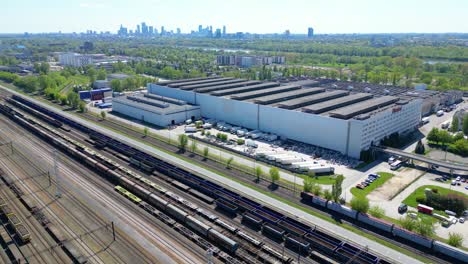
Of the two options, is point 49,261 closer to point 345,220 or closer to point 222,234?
point 222,234

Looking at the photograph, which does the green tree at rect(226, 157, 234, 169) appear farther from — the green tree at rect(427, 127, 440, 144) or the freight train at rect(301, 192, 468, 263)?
the green tree at rect(427, 127, 440, 144)

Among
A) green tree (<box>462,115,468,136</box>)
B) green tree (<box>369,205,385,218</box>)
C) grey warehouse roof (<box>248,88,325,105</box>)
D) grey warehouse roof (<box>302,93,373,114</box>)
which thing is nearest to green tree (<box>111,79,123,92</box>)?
grey warehouse roof (<box>248,88,325,105</box>)

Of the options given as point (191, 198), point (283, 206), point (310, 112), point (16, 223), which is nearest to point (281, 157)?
point (310, 112)

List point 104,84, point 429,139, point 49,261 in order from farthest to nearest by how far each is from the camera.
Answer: point 104,84
point 429,139
point 49,261

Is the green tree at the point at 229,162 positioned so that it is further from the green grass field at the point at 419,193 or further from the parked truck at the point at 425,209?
the parked truck at the point at 425,209

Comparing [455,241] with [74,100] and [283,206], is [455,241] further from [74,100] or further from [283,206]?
[74,100]

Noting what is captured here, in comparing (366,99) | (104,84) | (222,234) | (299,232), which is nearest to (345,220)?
(299,232)
